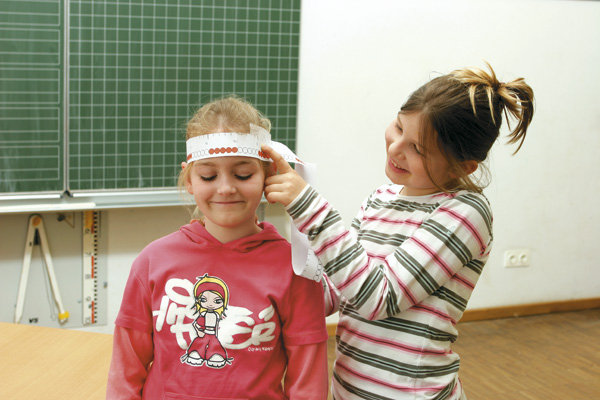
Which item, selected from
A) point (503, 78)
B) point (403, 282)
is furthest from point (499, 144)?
point (403, 282)

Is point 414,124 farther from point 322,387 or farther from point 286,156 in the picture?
point 322,387

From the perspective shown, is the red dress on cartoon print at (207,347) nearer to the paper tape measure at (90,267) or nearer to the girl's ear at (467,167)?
the girl's ear at (467,167)

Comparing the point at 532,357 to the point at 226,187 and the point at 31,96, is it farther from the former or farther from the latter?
the point at 31,96

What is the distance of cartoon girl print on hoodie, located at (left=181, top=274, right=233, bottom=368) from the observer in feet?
3.77

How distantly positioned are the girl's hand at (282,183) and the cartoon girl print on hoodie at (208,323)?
22 centimetres

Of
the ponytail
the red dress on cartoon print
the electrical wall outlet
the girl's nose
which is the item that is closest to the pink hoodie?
the red dress on cartoon print

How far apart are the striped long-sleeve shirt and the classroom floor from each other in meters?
1.79

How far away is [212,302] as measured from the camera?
1.17 meters

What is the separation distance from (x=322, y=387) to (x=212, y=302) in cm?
29

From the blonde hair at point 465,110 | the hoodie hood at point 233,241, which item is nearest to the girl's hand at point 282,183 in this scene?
the hoodie hood at point 233,241

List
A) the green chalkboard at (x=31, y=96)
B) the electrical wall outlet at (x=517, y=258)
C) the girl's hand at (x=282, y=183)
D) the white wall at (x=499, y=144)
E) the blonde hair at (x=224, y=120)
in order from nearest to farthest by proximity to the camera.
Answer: the girl's hand at (x=282, y=183) < the blonde hair at (x=224, y=120) < the green chalkboard at (x=31, y=96) < the white wall at (x=499, y=144) < the electrical wall outlet at (x=517, y=258)

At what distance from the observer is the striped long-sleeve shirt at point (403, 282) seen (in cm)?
107

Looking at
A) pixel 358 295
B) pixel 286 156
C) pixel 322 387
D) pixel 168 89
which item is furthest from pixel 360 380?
pixel 168 89

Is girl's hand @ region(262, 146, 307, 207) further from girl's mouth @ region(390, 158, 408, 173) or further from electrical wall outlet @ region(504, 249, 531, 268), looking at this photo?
electrical wall outlet @ region(504, 249, 531, 268)
